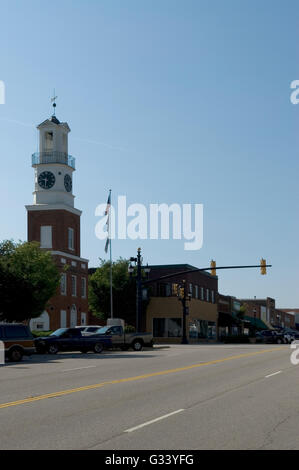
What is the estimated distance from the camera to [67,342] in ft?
119

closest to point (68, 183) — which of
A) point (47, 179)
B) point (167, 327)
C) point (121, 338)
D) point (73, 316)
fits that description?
point (47, 179)

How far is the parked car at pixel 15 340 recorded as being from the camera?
29.2 metres

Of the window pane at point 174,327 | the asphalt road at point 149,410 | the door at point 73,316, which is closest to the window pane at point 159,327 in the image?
the window pane at point 174,327

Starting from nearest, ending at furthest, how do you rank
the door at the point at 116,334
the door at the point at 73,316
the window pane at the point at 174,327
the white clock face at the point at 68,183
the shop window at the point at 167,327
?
the door at the point at 116,334 < the door at the point at 73,316 < the white clock face at the point at 68,183 < the window pane at the point at 174,327 < the shop window at the point at 167,327

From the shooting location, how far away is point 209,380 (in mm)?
19516

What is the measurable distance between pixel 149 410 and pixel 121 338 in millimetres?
27902

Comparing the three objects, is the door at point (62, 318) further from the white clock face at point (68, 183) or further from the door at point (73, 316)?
the white clock face at point (68, 183)

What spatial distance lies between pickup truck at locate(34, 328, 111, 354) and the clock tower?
24.9 m

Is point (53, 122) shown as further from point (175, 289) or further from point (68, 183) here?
point (175, 289)

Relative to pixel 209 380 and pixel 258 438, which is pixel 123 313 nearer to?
pixel 209 380

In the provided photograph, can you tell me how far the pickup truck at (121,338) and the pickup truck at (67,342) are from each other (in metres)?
0.79

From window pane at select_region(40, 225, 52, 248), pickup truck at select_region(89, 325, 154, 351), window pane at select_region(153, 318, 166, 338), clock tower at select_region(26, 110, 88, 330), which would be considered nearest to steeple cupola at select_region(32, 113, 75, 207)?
clock tower at select_region(26, 110, 88, 330)

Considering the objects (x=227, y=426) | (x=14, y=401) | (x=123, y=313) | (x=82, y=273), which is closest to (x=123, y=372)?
(x=14, y=401)

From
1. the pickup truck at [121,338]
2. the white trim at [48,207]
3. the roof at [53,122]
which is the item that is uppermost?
the roof at [53,122]
